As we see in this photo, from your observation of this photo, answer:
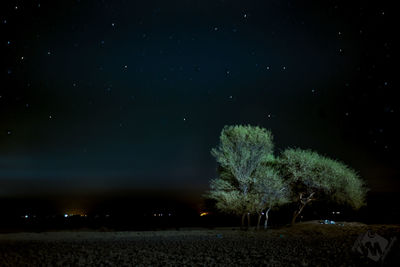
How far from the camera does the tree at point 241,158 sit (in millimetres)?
35688

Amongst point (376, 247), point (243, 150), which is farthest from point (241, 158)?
point (376, 247)

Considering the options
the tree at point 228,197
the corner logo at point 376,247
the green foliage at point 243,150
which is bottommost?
the corner logo at point 376,247

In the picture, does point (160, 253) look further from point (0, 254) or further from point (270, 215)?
point (270, 215)

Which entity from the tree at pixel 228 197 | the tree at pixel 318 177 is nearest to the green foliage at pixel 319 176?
the tree at pixel 318 177

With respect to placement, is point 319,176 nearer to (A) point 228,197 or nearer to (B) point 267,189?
(B) point 267,189

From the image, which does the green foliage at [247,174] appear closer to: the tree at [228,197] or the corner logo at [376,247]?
the tree at [228,197]

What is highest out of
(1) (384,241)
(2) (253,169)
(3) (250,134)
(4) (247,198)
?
(3) (250,134)

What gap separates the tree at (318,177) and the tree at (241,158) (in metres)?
2.94

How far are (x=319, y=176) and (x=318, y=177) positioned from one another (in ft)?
0.44

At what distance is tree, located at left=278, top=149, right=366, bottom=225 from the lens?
37.0 meters

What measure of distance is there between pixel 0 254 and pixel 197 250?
9.14 metres

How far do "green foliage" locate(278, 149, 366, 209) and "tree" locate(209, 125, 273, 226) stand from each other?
9.59ft

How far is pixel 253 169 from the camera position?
119 feet

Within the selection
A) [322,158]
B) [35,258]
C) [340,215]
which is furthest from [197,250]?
[340,215]
